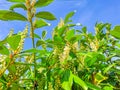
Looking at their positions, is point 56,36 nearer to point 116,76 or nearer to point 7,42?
point 7,42

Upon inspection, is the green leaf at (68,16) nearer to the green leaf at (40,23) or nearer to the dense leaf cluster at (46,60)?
the dense leaf cluster at (46,60)

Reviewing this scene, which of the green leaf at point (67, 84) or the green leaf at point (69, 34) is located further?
the green leaf at point (69, 34)

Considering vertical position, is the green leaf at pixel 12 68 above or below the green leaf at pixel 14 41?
below

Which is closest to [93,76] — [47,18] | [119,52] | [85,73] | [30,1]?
[85,73]

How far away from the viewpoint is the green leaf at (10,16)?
201 centimetres

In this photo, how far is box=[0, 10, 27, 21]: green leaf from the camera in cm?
201

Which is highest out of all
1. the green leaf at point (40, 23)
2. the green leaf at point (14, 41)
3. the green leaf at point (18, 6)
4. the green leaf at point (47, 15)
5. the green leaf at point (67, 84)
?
the green leaf at point (18, 6)

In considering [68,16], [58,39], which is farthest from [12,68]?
[68,16]

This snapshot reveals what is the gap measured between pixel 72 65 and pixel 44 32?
0.39 m

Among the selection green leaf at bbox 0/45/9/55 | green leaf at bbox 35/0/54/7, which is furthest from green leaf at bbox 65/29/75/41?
green leaf at bbox 0/45/9/55

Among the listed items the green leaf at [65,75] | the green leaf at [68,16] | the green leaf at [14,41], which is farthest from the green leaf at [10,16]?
the green leaf at [68,16]

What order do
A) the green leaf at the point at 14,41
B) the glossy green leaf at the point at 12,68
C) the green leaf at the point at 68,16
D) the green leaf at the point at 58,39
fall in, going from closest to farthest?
the green leaf at the point at 14,41, the glossy green leaf at the point at 12,68, the green leaf at the point at 58,39, the green leaf at the point at 68,16

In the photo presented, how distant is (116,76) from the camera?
9.18ft

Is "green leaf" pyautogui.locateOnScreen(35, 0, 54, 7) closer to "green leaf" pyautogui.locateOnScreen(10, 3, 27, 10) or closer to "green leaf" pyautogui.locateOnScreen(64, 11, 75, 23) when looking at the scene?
"green leaf" pyautogui.locateOnScreen(10, 3, 27, 10)
